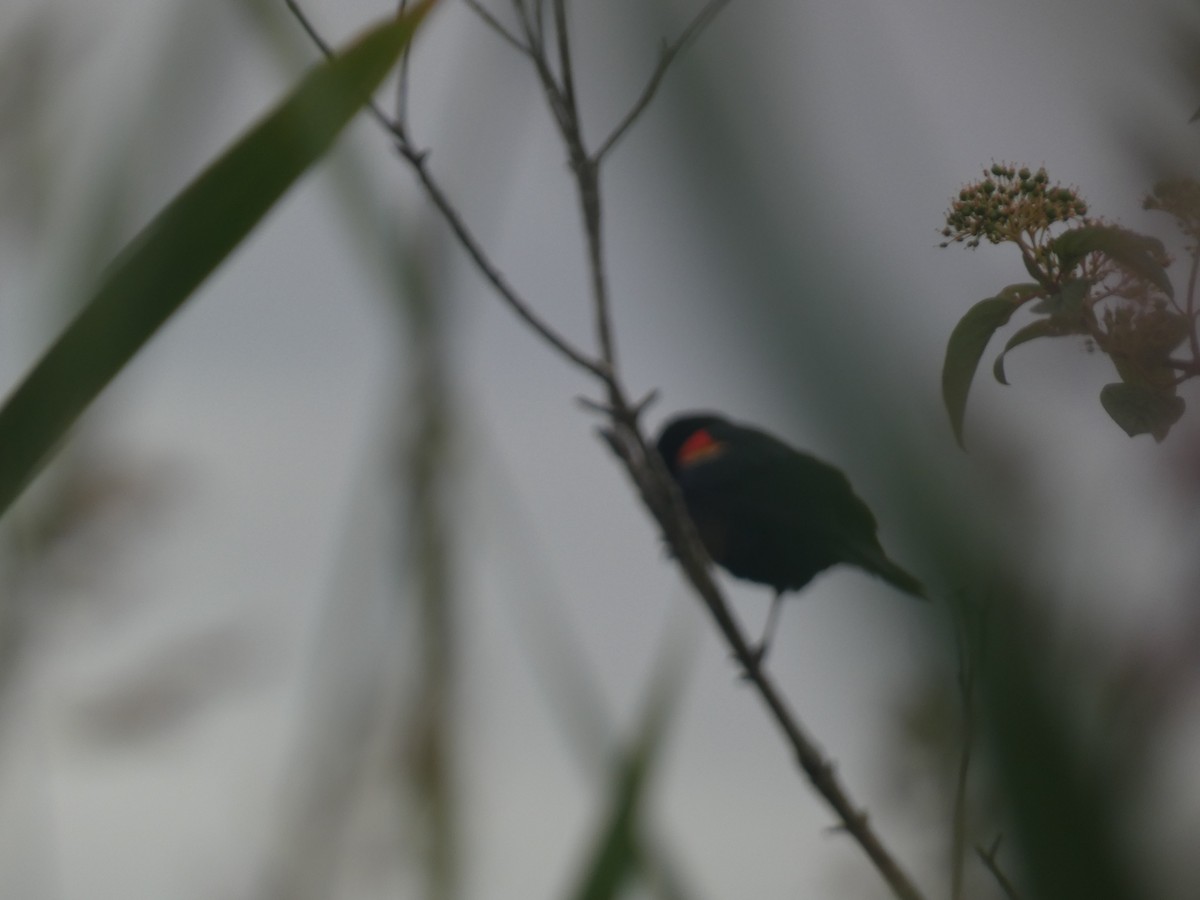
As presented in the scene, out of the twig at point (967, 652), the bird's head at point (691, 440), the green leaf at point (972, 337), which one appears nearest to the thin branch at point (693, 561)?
the green leaf at point (972, 337)

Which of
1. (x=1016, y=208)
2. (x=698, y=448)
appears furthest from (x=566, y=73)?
(x=698, y=448)

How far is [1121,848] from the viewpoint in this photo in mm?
263

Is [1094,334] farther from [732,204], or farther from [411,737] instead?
[732,204]

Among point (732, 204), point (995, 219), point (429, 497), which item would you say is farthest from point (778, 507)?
point (732, 204)

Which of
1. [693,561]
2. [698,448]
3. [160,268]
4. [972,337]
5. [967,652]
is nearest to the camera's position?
[967,652]

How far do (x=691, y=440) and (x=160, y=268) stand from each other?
421 cm

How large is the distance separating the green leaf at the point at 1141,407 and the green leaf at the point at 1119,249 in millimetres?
105

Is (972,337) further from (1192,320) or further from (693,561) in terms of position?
(693,561)

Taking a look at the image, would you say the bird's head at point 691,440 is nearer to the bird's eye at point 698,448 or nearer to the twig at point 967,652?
the bird's eye at point 698,448

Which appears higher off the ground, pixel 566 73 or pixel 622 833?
pixel 566 73

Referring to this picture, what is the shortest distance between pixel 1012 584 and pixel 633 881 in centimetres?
50

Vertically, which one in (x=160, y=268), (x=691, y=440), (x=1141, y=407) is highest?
(x=691, y=440)

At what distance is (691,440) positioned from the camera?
15.9 ft

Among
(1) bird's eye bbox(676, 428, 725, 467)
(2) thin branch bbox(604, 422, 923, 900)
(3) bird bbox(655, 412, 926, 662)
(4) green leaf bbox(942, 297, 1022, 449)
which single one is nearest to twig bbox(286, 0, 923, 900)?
(2) thin branch bbox(604, 422, 923, 900)
